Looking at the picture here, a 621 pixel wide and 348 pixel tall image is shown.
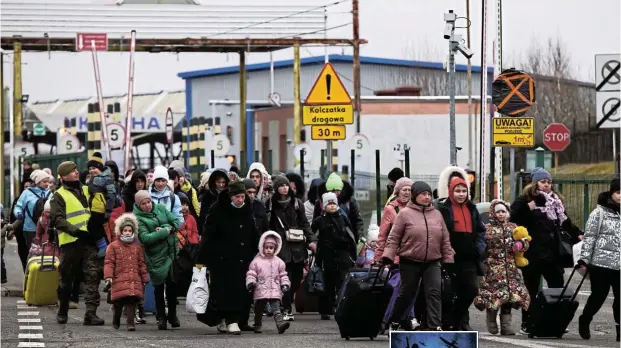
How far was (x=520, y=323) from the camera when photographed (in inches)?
758

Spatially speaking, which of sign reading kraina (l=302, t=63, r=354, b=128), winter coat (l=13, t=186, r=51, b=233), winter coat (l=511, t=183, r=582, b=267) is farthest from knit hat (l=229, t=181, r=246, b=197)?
winter coat (l=13, t=186, r=51, b=233)

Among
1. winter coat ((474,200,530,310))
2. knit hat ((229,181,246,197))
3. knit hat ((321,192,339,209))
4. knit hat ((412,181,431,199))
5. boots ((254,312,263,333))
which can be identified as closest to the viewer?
knit hat ((412,181,431,199))

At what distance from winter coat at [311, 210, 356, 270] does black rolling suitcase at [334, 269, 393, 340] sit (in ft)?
10.6

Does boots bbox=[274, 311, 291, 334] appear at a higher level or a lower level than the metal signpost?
lower

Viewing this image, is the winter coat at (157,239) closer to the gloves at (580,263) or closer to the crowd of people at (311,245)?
the crowd of people at (311,245)

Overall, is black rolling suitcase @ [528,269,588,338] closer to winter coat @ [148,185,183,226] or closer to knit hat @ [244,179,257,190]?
knit hat @ [244,179,257,190]

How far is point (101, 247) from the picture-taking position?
1875cm

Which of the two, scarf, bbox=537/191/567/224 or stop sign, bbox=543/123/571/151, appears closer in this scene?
scarf, bbox=537/191/567/224

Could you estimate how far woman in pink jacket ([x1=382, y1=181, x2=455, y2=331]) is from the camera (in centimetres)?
1530

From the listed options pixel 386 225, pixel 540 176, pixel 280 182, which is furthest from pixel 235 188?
pixel 540 176

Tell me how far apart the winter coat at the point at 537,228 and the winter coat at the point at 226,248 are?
2802 millimetres

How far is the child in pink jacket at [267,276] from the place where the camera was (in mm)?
17156

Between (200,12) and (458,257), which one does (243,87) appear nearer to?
(200,12)

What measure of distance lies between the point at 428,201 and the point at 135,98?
4194 inches
